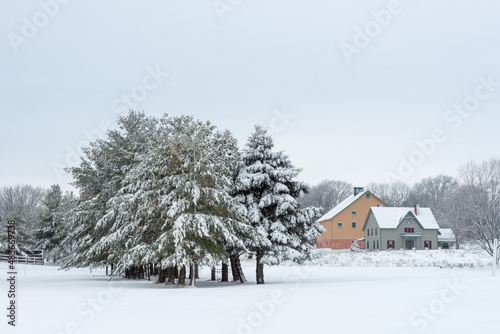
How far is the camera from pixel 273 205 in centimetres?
3084

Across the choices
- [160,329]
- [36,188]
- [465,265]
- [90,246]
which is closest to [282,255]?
[90,246]

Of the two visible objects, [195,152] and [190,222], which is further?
[195,152]

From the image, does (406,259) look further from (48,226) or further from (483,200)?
(48,226)

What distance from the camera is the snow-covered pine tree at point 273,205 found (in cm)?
2922

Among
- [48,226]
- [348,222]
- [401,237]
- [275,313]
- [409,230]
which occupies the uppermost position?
[348,222]

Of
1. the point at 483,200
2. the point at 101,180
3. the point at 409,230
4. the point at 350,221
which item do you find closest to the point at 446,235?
the point at 409,230

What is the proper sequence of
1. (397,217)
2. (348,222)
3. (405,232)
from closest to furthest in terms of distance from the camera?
1. (405,232)
2. (397,217)
3. (348,222)

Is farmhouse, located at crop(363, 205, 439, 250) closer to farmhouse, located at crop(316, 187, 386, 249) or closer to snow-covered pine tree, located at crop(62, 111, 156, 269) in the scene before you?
farmhouse, located at crop(316, 187, 386, 249)

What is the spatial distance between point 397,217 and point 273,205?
156 ft

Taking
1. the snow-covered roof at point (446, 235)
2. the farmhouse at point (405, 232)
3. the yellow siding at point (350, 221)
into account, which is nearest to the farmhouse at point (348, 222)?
the yellow siding at point (350, 221)

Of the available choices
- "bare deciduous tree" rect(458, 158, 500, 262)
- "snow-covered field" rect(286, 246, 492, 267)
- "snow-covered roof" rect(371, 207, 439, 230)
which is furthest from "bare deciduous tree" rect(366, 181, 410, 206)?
"bare deciduous tree" rect(458, 158, 500, 262)

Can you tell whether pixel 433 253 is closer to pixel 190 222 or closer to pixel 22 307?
pixel 190 222

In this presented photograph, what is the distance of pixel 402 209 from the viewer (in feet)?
249

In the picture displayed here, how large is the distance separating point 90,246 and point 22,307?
17530 millimetres
